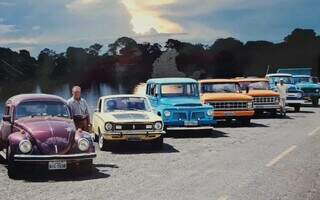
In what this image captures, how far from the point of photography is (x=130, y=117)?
15500 millimetres

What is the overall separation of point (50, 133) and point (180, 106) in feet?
27.6

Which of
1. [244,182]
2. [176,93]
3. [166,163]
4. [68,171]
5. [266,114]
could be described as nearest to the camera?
[244,182]

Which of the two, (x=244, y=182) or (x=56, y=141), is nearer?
(x=244, y=182)

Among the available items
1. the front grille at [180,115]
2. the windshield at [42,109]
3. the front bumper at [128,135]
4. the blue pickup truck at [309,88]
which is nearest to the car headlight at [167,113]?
the front grille at [180,115]

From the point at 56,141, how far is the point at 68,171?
106cm

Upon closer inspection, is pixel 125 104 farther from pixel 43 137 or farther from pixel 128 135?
pixel 43 137

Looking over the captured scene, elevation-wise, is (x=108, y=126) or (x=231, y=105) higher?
(x=231, y=105)

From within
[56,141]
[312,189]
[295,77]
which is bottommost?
[312,189]

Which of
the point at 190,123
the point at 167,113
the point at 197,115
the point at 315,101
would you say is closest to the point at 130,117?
the point at 167,113

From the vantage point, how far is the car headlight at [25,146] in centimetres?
1075

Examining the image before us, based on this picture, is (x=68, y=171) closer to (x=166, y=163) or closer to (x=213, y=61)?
(x=166, y=163)

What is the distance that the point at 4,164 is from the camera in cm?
1319

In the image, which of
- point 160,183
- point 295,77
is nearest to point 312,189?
point 160,183

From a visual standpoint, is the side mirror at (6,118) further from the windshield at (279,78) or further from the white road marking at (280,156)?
the windshield at (279,78)
